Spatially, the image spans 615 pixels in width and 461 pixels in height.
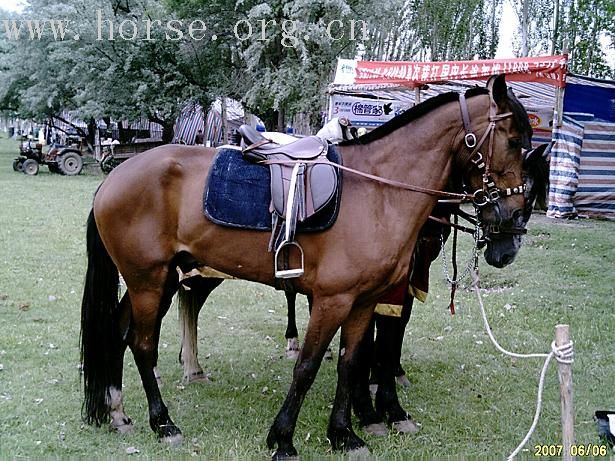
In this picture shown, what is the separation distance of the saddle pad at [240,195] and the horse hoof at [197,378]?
68.2 inches

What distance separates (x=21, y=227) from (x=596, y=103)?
10.8 m

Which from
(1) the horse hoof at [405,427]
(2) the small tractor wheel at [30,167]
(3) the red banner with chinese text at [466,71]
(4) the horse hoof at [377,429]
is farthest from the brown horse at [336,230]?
(2) the small tractor wheel at [30,167]

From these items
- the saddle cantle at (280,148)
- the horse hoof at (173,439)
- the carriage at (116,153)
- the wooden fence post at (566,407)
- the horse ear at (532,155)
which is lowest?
the carriage at (116,153)

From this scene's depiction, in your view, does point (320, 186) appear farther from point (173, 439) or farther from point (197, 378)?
point (197, 378)

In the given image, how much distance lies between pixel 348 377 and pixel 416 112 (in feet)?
5.12

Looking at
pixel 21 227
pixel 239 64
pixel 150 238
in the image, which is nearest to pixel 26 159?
pixel 239 64

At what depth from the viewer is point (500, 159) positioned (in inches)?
125

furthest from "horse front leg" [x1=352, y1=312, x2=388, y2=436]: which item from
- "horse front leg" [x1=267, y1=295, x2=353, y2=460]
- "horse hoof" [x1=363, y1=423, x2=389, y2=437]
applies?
"horse front leg" [x1=267, y1=295, x2=353, y2=460]

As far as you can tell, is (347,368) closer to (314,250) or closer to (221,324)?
(314,250)

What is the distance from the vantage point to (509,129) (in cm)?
317

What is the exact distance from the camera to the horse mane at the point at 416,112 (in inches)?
131

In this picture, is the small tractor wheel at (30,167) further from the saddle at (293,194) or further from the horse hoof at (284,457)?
the horse hoof at (284,457)

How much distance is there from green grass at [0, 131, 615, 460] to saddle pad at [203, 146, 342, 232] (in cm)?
133

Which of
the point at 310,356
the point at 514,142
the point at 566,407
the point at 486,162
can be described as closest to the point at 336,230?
the point at 310,356
